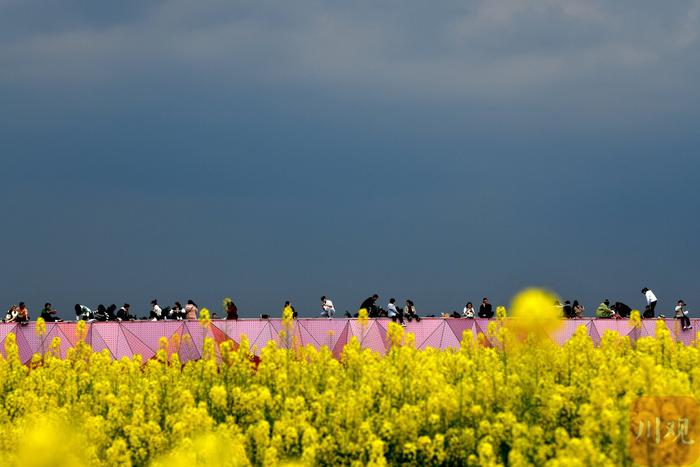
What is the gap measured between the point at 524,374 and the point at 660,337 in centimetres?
326

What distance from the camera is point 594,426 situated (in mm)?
10164

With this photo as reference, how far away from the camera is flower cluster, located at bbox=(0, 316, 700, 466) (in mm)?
10617

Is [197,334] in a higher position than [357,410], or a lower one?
higher

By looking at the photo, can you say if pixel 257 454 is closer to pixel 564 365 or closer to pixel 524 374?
pixel 524 374

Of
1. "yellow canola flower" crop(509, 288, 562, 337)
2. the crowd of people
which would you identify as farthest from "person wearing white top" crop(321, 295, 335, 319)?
"yellow canola flower" crop(509, 288, 562, 337)

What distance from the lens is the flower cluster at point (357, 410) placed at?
1062 cm

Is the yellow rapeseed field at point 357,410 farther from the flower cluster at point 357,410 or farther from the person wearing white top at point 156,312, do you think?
the person wearing white top at point 156,312

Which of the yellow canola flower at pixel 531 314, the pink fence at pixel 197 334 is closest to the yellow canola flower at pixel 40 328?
the pink fence at pixel 197 334

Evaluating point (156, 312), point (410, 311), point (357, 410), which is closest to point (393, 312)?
point (410, 311)

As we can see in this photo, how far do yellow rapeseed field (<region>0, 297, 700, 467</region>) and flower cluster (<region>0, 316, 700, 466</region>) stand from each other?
0.02 meters

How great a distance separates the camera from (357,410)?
11383mm

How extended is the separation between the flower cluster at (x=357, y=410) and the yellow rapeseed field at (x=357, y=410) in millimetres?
18

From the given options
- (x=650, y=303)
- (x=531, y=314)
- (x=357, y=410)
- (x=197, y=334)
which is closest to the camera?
(x=357, y=410)

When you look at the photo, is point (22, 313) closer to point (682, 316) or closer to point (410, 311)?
point (410, 311)
